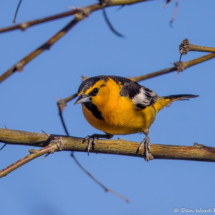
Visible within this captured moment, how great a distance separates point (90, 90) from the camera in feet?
12.5

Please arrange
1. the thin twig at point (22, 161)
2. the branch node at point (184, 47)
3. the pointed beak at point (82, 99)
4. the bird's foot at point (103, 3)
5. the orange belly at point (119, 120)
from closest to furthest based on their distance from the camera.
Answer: the bird's foot at point (103, 3) → the thin twig at point (22, 161) → the branch node at point (184, 47) → the pointed beak at point (82, 99) → the orange belly at point (119, 120)

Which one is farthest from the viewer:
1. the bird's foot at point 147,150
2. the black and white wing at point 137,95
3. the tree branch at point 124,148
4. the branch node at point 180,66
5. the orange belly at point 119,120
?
the black and white wing at point 137,95

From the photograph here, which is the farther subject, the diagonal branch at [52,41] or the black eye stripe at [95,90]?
the black eye stripe at [95,90]

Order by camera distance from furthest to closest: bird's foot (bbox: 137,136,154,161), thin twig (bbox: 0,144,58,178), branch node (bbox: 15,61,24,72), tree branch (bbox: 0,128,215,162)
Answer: bird's foot (bbox: 137,136,154,161)
tree branch (bbox: 0,128,215,162)
thin twig (bbox: 0,144,58,178)
branch node (bbox: 15,61,24,72)

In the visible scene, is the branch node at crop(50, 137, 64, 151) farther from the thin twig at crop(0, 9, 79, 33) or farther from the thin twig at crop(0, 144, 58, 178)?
the thin twig at crop(0, 9, 79, 33)

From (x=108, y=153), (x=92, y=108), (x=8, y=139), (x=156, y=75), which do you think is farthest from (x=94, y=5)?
(x=92, y=108)

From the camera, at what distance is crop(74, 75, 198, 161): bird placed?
388 centimetres

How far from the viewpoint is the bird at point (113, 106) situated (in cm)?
388

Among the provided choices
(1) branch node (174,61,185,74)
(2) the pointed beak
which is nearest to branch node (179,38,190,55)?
(1) branch node (174,61,185,74)

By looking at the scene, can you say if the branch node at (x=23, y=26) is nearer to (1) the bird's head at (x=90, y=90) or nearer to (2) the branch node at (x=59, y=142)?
(2) the branch node at (x=59, y=142)

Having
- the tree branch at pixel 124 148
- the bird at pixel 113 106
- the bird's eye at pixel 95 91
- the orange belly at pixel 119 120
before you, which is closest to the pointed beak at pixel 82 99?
the bird at pixel 113 106

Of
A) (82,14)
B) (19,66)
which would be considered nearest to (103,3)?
(82,14)

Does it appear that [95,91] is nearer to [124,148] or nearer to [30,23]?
[124,148]

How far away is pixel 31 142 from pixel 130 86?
198cm
